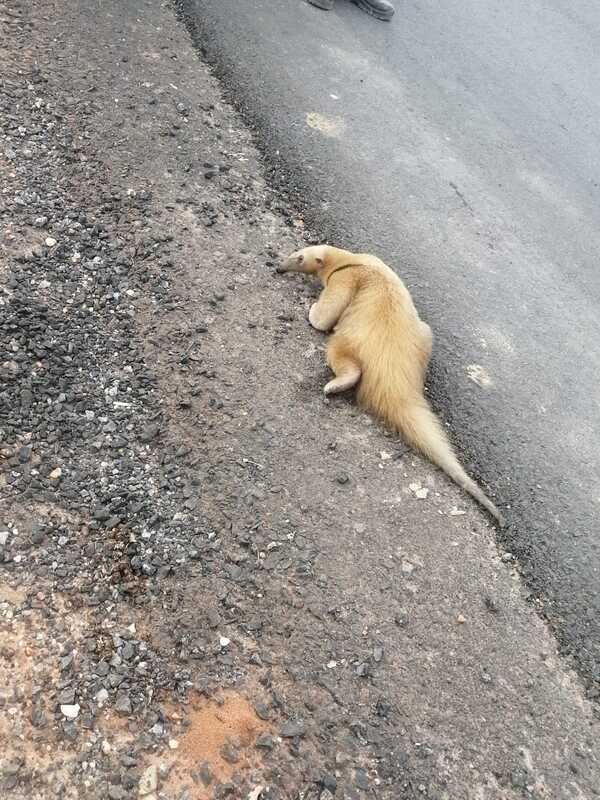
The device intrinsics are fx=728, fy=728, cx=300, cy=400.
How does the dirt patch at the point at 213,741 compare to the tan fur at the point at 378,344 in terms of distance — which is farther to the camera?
the tan fur at the point at 378,344

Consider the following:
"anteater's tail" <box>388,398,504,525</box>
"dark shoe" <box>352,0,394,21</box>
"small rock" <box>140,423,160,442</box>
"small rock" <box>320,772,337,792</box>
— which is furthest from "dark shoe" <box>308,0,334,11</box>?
"small rock" <box>320,772,337,792</box>

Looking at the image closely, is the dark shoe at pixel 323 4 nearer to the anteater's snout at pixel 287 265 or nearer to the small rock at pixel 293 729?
the anteater's snout at pixel 287 265

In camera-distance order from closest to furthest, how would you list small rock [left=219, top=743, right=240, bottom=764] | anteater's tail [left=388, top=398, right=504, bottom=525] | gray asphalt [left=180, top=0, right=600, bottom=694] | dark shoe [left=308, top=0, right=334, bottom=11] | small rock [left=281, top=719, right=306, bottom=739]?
small rock [left=219, top=743, right=240, bottom=764], small rock [left=281, top=719, right=306, bottom=739], anteater's tail [left=388, top=398, right=504, bottom=525], gray asphalt [left=180, top=0, right=600, bottom=694], dark shoe [left=308, top=0, right=334, bottom=11]

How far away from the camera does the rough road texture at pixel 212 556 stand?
268cm

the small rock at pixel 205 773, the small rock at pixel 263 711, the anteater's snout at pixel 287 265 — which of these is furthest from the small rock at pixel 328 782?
the anteater's snout at pixel 287 265

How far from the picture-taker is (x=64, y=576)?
9.75 feet

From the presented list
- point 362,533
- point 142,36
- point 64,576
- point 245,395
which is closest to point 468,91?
point 142,36

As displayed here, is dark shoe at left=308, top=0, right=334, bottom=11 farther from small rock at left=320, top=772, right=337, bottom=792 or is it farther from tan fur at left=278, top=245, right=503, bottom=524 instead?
small rock at left=320, top=772, right=337, bottom=792

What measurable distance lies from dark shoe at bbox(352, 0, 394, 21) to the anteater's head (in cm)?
494

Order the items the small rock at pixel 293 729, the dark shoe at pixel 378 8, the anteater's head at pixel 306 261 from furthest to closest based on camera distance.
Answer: the dark shoe at pixel 378 8 → the anteater's head at pixel 306 261 → the small rock at pixel 293 729

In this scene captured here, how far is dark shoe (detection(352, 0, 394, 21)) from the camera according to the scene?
27.3 feet

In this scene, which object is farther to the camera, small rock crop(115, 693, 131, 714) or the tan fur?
the tan fur

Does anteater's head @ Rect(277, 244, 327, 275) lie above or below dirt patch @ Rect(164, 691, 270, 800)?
above

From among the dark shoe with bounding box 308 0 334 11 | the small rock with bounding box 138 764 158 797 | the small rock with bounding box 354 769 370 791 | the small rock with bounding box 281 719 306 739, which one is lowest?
the small rock with bounding box 138 764 158 797
